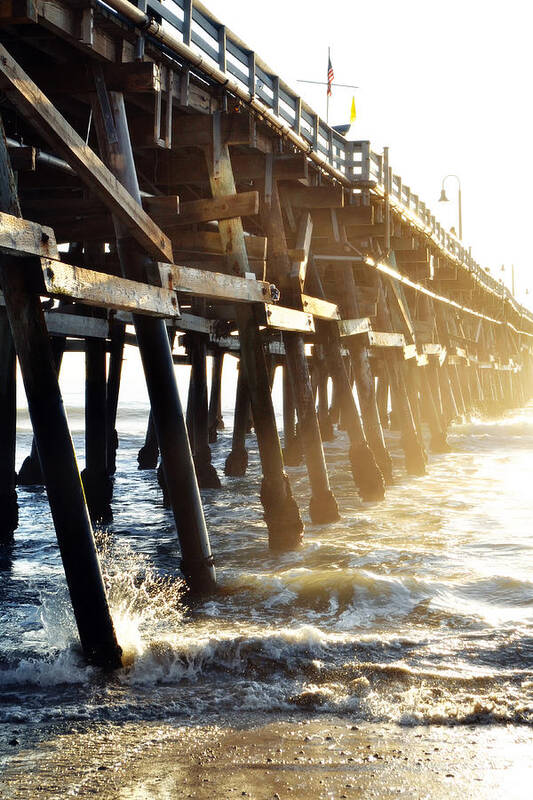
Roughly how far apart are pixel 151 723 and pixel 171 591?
2.34m

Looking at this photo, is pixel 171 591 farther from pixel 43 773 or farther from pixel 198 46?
pixel 198 46

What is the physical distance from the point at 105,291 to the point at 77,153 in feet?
2.77

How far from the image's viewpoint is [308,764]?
343cm

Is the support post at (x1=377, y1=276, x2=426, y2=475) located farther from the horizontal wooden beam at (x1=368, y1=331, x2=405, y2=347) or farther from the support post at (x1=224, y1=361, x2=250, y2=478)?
the support post at (x1=224, y1=361, x2=250, y2=478)

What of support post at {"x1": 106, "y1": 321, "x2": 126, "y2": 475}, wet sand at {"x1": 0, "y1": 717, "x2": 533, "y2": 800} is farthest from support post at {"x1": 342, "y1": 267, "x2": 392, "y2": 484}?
wet sand at {"x1": 0, "y1": 717, "x2": 533, "y2": 800}

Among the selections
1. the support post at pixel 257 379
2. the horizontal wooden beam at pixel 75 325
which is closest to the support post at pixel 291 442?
the horizontal wooden beam at pixel 75 325

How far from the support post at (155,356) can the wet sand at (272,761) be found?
219 centimetres

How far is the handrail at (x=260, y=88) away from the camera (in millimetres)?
5875

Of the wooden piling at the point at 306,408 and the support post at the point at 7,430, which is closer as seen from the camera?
the support post at the point at 7,430

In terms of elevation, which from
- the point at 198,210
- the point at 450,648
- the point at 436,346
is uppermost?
the point at 198,210

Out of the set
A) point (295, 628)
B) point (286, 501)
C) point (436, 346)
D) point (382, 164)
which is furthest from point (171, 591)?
point (436, 346)

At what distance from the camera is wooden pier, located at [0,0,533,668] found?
178 inches

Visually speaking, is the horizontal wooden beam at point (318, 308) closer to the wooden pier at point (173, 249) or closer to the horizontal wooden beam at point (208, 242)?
the wooden pier at point (173, 249)

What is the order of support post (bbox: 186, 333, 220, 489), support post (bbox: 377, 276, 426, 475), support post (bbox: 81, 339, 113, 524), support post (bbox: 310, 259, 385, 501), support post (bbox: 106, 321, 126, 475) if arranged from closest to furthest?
1. support post (bbox: 81, 339, 113, 524)
2. support post (bbox: 310, 259, 385, 501)
3. support post (bbox: 186, 333, 220, 489)
4. support post (bbox: 106, 321, 126, 475)
5. support post (bbox: 377, 276, 426, 475)
